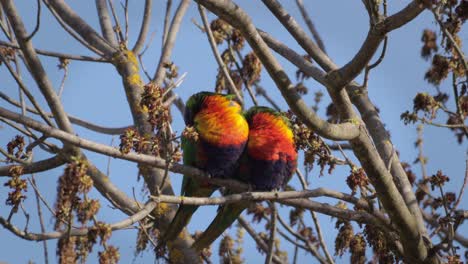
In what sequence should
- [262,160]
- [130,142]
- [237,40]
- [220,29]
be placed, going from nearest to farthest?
[130,142] → [262,160] → [237,40] → [220,29]

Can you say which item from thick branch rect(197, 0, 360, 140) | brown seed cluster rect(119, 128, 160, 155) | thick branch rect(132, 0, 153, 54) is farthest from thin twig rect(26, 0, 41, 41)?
thick branch rect(132, 0, 153, 54)

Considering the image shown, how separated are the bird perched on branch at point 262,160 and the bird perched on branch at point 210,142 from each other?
10 centimetres

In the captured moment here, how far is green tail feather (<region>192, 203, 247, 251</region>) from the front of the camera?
454cm

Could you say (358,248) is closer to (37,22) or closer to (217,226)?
(217,226)

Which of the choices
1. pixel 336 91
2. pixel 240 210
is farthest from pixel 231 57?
pixel 336 91

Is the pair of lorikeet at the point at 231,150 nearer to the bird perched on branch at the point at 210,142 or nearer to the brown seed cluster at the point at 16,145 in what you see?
the bird perched on branch at the point at 210,142

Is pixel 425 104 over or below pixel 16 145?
over

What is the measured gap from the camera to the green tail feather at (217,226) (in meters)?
4.54

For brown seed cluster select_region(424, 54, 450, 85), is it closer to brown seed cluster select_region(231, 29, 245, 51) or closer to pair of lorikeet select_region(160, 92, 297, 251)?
pair of lorikeet select_region(160, 92, 297, 251)

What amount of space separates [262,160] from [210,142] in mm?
408

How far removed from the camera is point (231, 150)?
4.46 m

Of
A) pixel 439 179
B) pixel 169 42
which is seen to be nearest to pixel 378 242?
pixel 439 179

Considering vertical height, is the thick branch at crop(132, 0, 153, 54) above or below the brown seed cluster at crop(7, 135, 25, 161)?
above

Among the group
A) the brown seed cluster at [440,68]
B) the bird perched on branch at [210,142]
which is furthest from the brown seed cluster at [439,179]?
the bird perched on branch at [210,142]
